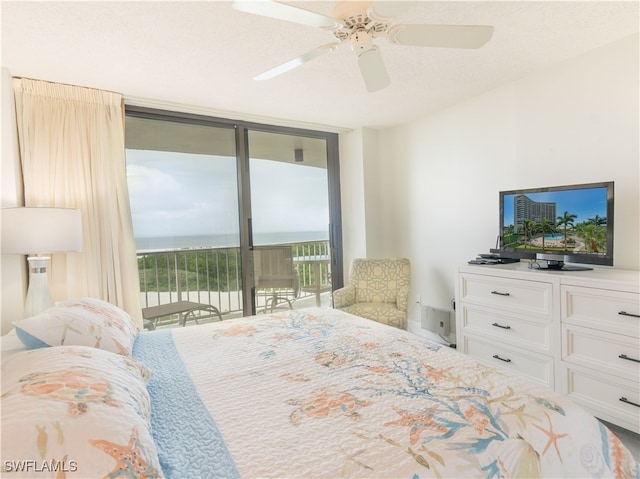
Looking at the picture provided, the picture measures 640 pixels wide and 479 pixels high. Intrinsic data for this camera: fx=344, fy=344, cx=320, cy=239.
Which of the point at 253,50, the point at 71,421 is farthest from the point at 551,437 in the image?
the point at 253,50

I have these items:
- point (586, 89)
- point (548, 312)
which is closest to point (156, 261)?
point (548, 312)

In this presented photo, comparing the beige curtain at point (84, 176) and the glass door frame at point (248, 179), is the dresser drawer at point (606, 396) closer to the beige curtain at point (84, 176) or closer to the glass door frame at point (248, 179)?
the glass door frame at point (248, 179)

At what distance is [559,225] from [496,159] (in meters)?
0.91

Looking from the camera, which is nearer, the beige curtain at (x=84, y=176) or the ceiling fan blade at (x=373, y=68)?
the ceiling fan blade at (x=373, y=68)

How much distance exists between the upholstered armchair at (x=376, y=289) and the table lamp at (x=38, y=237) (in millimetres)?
2190

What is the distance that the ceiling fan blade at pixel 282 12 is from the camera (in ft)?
4.15

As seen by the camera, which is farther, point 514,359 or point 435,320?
point 435,320

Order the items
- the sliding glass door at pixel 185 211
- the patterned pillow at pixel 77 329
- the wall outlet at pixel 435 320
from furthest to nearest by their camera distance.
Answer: the wall outlet at pixel 435 320 < the sliding glass door at pixel 185 211 < the patterned pillow at pixel 77 329

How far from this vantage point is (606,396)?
1968mm

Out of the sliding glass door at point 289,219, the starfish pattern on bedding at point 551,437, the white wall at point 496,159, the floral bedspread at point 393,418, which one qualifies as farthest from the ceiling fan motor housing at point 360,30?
the sliding glass door at point 289,219

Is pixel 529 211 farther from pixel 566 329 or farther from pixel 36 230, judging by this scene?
pixel 36 230

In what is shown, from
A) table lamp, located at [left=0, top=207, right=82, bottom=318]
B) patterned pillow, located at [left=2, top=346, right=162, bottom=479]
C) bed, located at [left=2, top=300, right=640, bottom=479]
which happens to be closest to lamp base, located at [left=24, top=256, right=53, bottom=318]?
table lamp, located at [left=0, top=207, right=82, bottom=318]

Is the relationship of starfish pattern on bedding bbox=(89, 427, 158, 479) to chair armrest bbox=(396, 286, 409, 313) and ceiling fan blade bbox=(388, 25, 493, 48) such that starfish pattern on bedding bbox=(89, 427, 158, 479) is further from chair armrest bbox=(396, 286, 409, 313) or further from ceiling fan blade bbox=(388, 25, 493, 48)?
chair armrest bbox=(396, 286, 409, 313)

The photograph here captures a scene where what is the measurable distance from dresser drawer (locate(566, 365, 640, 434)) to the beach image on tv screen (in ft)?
2.49
